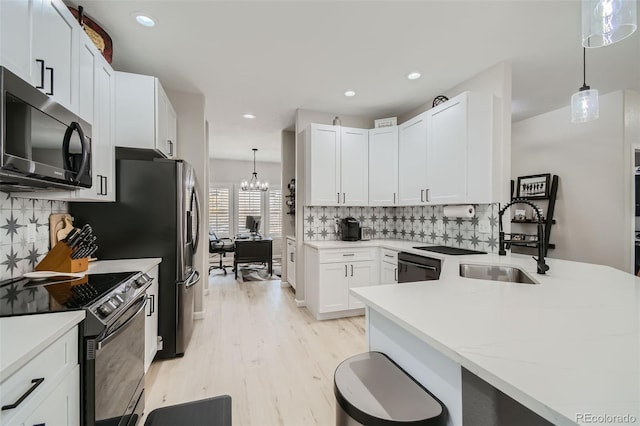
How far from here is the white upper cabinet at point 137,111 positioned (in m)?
2.25

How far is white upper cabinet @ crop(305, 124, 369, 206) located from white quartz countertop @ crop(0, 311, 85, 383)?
8.86ft

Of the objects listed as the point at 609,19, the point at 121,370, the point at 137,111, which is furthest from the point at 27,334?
the point at 609,19

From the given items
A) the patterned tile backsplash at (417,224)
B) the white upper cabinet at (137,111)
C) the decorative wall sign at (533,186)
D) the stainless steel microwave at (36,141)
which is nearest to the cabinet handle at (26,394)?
the stainless steel microwave at (36,141)

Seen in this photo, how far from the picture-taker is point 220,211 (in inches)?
288

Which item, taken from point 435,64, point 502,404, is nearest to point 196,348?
point 502,404

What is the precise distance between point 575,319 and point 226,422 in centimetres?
169

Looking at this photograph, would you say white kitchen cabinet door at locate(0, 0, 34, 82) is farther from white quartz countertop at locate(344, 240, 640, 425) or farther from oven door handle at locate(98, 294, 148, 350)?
white quartz countertop at locate(344, 240, 640, 425)

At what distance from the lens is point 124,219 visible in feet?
7.19

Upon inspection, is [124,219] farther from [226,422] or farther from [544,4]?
[544,4]

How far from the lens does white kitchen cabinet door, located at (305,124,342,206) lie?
348cm

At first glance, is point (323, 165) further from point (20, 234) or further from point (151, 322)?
point (20, 234)

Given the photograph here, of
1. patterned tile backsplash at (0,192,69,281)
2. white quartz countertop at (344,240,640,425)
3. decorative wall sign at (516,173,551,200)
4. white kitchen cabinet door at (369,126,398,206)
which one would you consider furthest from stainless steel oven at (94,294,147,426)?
decorative wall sign at (516,173,551,200)

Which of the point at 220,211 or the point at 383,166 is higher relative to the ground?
the point at 383,166

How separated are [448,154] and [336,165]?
4.43ft
